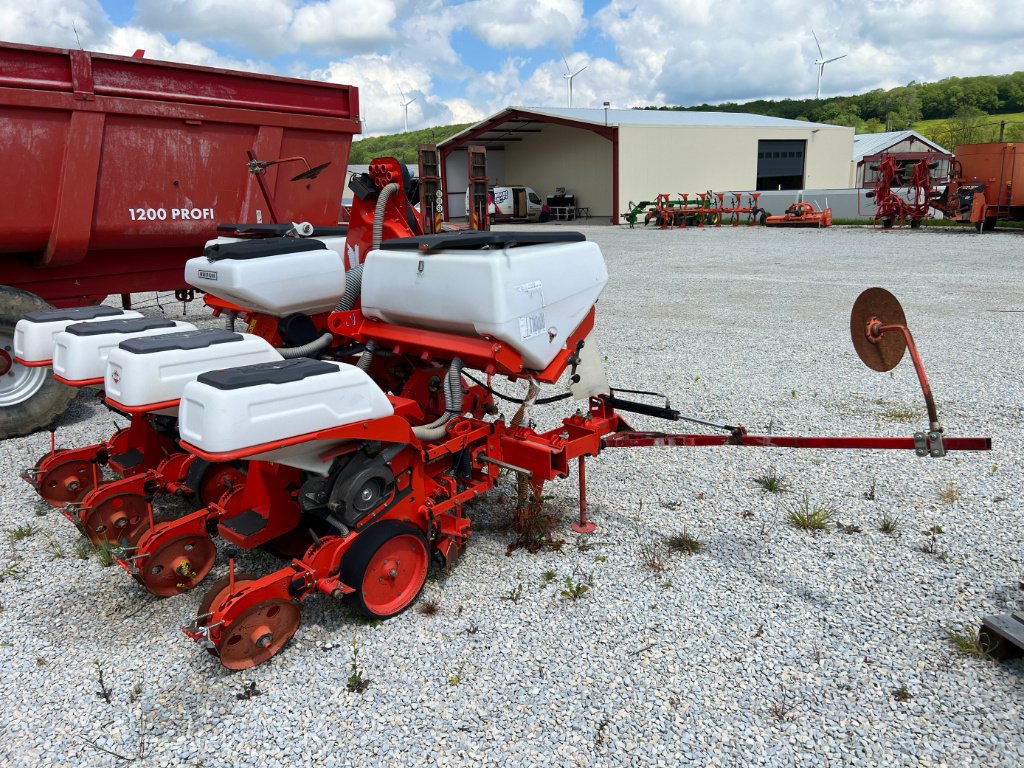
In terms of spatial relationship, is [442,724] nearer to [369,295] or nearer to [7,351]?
[369,295]

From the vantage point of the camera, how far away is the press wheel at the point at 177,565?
3.02 meters

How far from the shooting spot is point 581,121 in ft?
101

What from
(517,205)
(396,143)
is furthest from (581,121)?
(396,143)

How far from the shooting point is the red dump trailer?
16.5ft

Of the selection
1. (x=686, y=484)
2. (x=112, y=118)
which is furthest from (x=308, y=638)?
(x=112, y=118)

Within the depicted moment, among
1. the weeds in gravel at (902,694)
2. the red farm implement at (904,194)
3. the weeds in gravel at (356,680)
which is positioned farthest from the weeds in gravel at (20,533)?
the red farm implement at (904,194)

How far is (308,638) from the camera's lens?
9.52 feet

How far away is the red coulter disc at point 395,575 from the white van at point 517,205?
31.6 metres

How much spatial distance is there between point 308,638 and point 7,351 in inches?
148

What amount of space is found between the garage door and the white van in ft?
33.2

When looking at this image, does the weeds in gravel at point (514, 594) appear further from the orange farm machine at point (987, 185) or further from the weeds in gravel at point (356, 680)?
the orange farm machine at point (987, 185)

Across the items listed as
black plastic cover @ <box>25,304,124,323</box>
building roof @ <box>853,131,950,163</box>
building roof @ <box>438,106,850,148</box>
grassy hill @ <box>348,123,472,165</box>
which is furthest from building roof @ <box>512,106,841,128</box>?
black plastic cover @ <box>25,304,124,323</box>

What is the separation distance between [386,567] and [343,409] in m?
0.70

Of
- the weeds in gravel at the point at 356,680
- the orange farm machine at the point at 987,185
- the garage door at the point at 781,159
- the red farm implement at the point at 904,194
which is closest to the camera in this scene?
the weeds in gravel at the point at 356,680
